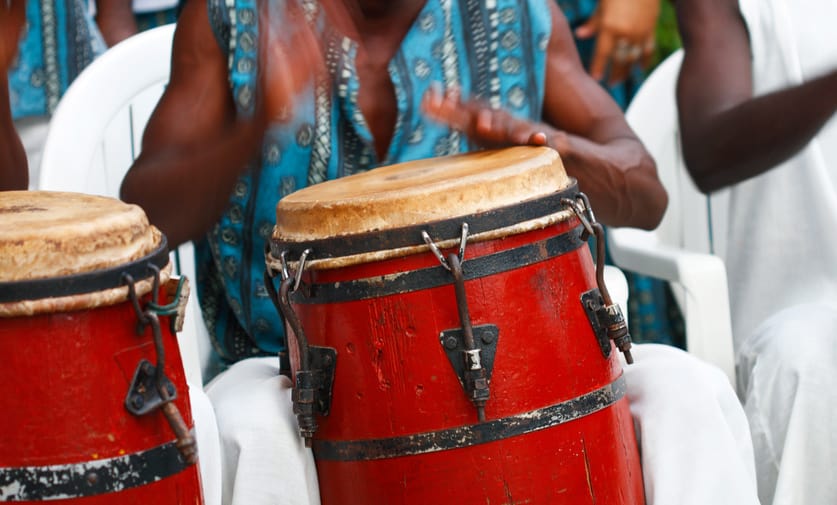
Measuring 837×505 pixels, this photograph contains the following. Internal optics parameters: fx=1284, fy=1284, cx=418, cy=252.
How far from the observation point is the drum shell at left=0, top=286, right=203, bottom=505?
1.47 metres

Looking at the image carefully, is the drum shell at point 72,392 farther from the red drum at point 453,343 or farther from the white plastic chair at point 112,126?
the white plastic chair at point 112,126

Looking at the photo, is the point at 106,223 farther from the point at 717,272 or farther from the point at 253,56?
the point at 717,272

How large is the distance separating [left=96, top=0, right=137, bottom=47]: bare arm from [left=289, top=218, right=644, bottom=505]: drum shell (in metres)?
2.05

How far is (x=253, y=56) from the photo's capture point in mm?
2289

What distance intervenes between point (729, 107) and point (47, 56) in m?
1.61

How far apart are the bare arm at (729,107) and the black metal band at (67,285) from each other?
1416mm

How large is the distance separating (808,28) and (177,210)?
4.57 feet

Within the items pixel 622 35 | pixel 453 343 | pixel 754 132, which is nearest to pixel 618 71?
pixel 622 35

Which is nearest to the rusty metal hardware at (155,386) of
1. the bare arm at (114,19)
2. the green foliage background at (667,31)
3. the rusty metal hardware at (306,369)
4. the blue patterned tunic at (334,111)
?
the rusty metal hardware at (306,369)

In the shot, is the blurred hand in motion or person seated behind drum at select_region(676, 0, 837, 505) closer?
the blurred hand in motion

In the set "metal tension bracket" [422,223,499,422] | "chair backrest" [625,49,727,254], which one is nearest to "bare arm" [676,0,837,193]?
"chair backrest" [625,49,727,254]

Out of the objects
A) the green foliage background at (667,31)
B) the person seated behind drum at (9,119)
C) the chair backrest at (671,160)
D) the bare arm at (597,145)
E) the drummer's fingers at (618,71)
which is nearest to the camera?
the person seated behind drum at (9,119)

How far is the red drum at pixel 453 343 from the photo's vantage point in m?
1.64

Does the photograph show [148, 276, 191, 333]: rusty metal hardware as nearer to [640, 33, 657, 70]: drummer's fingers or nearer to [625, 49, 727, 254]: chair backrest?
[640, 33, 657, 70]: drummer's fingers
